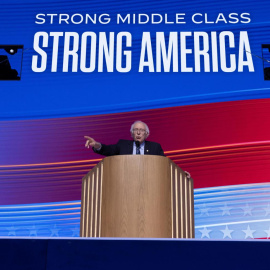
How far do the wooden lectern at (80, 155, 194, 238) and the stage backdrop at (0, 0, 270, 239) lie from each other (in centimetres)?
119

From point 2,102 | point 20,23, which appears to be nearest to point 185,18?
point 20,23

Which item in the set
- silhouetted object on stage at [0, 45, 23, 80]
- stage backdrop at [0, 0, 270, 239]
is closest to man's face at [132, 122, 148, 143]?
stage backdrop at [0, 0, 270, 239]

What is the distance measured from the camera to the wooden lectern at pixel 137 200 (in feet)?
7.34

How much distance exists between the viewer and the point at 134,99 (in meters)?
3.89

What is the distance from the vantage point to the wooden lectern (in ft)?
7.34

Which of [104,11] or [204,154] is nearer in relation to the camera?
[204,154]

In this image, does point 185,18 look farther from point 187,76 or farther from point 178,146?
point 178,146

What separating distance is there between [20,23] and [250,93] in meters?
2.41

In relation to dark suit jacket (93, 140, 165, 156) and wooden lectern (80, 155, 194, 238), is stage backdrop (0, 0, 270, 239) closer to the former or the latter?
dark suit jacket (93, 140, 165, 156)

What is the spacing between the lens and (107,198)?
233cm
